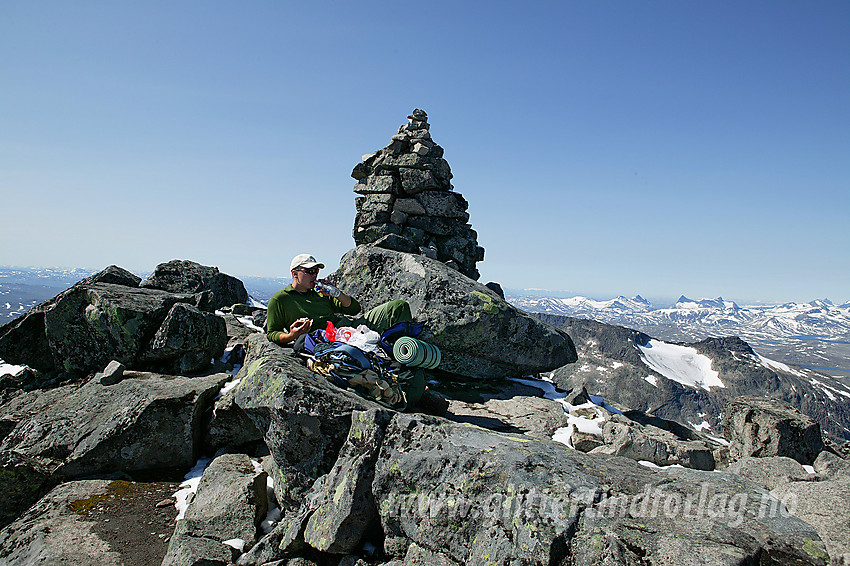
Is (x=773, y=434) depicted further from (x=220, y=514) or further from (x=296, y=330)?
(x=220, y=514)

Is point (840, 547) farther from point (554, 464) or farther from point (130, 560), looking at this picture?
point (130, 560)

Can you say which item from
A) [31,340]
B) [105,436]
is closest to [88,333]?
[31,340]

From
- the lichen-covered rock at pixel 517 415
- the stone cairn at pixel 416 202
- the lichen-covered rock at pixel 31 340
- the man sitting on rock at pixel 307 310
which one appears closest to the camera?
the man sitting on rock at pixel 307 310

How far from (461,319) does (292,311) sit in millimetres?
6722

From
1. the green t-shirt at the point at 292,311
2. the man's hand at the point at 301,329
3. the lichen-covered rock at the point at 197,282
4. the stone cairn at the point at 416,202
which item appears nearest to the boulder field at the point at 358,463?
the green t-shirt at the point at 292,311

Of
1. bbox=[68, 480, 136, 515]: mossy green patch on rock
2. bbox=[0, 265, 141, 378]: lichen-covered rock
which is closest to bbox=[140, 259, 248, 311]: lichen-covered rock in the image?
bbox=[0, 265, 141, 378]: lichen-covered rock

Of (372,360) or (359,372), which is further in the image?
(372,360)

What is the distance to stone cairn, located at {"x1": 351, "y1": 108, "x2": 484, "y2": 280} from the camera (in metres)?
23.9

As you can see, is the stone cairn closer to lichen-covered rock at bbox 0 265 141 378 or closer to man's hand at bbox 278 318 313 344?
man's hand at bbox 278 318 313 344

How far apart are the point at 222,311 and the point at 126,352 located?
6.94 meters

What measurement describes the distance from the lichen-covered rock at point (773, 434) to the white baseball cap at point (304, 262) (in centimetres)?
1300

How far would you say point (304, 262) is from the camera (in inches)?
460

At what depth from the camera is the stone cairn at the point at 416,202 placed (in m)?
23.9

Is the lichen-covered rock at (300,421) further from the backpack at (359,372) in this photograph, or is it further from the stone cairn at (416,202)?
the stone cairn at (416,202)
